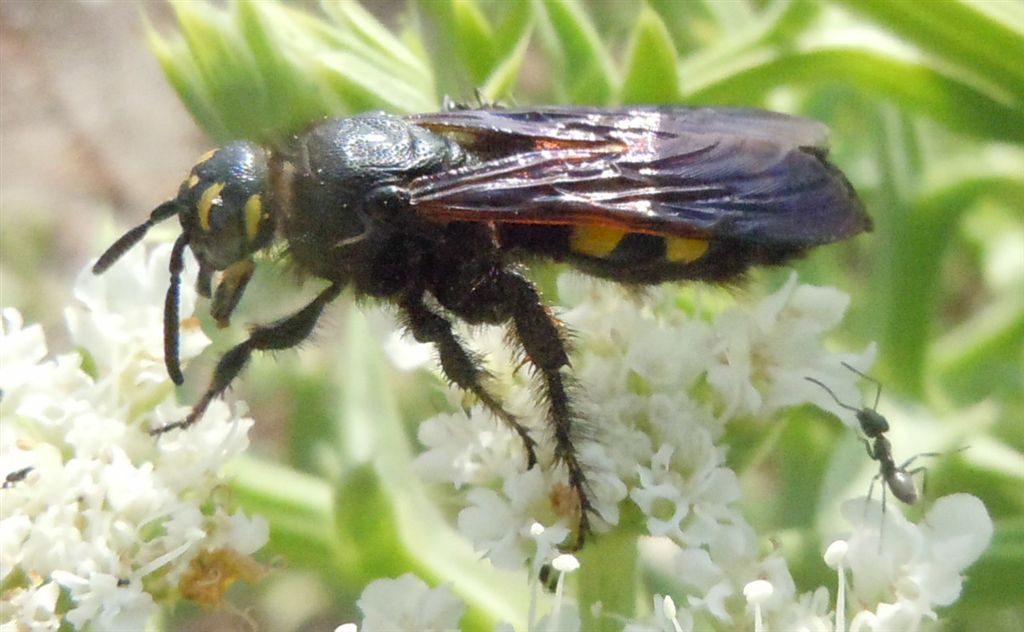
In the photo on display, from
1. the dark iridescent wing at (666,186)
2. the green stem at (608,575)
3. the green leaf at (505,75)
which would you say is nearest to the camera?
the dark iridescent wing at (666,186)

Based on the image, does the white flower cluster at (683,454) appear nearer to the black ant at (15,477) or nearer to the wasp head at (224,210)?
the wasp head at (224,210)

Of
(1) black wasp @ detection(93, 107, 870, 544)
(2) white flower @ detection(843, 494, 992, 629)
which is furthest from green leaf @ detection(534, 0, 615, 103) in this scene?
(2) white flower @ detection(843, 494, 992, 629)

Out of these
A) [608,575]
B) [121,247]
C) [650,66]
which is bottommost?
[608,575]

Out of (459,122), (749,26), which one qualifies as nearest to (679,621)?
(459,122)

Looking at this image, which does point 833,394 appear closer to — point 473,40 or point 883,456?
point 883,456

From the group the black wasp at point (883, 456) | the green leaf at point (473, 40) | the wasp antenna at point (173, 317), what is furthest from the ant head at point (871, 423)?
the wasp antenna at point (173, 317)

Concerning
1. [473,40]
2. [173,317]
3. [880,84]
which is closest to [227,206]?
[173,317]

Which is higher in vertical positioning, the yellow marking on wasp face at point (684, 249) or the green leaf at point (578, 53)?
the green leaf at point (578, 53)

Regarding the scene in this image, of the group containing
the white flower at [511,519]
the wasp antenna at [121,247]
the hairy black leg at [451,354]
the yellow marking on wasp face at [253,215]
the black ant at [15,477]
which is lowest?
the white flower at [511,519]
